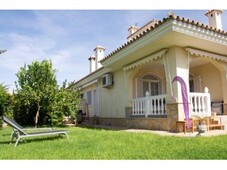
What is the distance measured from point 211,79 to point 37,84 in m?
12.7

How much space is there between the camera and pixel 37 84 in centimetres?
1747

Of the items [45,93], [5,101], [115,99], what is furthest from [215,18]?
[5,101]

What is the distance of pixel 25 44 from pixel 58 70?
4.76 metres

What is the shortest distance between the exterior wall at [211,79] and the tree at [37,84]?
35.7ft

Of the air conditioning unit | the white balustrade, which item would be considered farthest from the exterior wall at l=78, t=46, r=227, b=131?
the white balustrade

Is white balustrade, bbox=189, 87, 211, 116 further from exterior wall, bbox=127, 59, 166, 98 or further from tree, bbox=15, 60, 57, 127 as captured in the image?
tree, bbox=15, 60, 57, 127

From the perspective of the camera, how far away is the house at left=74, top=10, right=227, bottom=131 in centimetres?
1047

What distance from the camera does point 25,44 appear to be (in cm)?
1396

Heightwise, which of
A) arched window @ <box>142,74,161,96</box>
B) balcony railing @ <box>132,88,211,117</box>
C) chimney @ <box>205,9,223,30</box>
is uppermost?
chimney @ <box>205,9,223,30</box>

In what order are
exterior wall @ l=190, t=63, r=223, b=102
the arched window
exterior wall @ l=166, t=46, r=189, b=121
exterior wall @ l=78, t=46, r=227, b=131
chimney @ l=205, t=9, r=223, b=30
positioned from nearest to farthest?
exterior wall @ l=166, t=46, r=189, b=121, exterior wall @ l=78, t=46, r=227, b=131, exterior wall @ l=190, t=63, r=223, b=102, chimney @ l=205, t=9, r=223, b=30, the arched window

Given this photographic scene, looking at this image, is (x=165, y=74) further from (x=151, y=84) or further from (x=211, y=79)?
(x=211, y=79)

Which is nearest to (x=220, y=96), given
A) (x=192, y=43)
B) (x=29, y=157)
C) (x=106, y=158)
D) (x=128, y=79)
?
(x=192, y=43)
